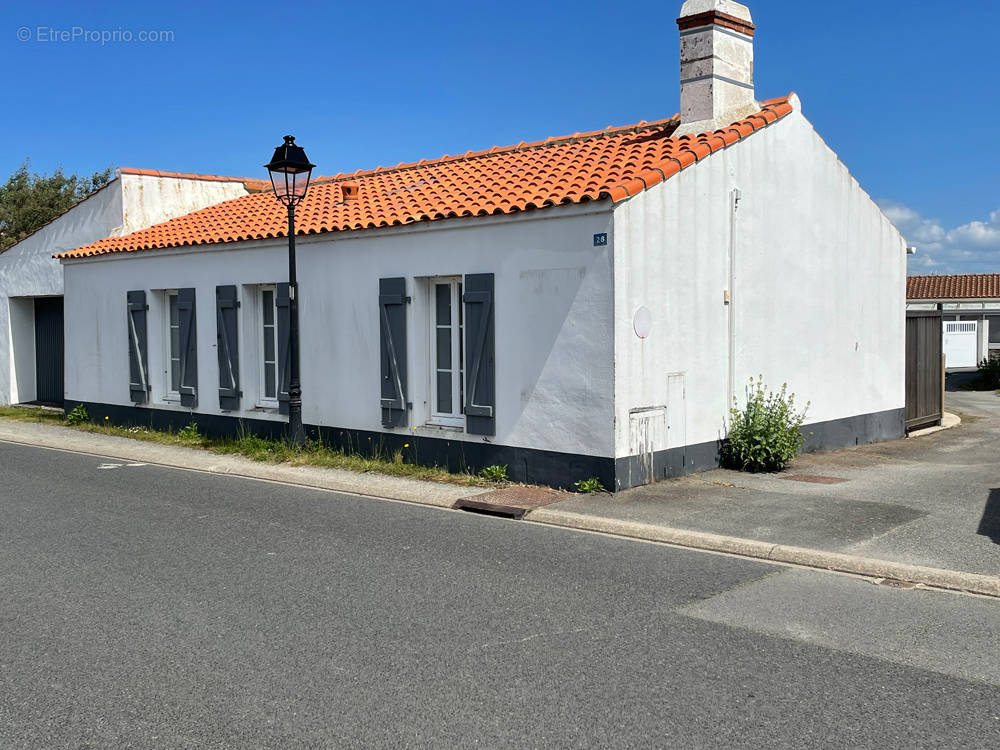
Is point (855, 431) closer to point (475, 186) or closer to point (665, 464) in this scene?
point (665, 464)

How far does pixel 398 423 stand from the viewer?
11.7 metres

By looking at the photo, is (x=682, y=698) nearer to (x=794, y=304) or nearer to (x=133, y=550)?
(x=133, y=550)

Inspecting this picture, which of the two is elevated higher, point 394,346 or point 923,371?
point 394,346

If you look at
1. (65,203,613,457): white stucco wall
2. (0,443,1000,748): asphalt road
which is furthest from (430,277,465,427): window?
(0,443,1000,748): asphalt road

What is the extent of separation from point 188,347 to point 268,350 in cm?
161

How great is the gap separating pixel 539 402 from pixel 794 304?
4403 millimetres

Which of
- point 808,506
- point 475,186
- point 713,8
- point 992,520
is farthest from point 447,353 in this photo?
point 992,520

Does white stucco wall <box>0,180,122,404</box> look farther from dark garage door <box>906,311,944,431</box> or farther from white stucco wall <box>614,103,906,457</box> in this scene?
dark garage door <box>906,311,944,431</box>

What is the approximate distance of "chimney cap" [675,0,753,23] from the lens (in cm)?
1220

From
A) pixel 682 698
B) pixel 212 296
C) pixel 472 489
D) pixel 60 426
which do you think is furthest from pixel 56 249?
pixel 682 698

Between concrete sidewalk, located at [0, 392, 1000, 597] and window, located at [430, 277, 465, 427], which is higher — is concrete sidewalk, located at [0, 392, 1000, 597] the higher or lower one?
the lower one

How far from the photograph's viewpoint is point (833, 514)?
28.2 feet

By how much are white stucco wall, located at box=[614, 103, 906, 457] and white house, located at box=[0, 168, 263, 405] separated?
11.6 metres

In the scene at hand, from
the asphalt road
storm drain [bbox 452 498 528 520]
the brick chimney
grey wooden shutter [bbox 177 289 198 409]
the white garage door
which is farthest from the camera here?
the white garage door
